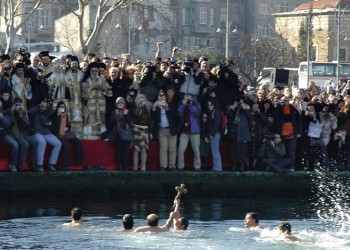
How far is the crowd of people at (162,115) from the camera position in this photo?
2953 cm

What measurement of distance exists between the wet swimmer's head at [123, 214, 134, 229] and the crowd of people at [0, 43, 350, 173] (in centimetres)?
535

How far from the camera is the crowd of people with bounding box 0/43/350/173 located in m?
29.5

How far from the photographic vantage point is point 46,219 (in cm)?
2688

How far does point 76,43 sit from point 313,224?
215ft

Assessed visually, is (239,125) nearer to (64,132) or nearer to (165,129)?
(165,129)

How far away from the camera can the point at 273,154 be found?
103 ft

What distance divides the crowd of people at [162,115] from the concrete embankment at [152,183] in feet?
0.93

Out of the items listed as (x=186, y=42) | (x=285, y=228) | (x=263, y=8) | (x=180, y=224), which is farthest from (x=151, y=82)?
(x=186, y=42)

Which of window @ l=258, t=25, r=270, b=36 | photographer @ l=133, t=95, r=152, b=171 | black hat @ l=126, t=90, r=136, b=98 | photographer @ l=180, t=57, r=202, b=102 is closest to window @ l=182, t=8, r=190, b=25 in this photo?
window @ l=258, t=25, r=270, b=36

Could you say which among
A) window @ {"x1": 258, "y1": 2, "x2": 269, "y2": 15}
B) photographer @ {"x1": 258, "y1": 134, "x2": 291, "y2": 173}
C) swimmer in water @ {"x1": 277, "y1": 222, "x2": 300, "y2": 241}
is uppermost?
window @ {"x1": 258, "y1": 2, "x2": 269, "y2": 15}

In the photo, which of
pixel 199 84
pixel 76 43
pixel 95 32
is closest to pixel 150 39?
pixel 76 43

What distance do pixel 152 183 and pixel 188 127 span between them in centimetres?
154

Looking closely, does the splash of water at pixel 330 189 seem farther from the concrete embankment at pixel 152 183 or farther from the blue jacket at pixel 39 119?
the blue jacket at pixel 39 119

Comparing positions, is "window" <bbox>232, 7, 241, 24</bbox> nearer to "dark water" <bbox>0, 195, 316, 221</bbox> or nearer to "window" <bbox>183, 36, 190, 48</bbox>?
"window" <bbox>183, 36, 190, 48</bbox>
